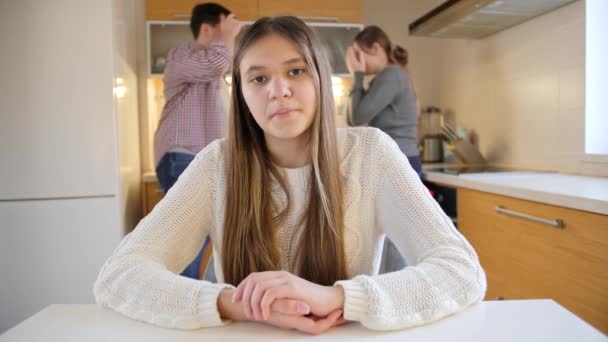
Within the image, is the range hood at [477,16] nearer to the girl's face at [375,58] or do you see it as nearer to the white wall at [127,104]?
the girl's face at [375,58]

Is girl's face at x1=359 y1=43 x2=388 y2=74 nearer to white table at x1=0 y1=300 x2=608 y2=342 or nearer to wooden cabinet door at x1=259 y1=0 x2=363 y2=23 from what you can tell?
wooden cabinet door at x1=259 y1=0 x2=363 y2=23

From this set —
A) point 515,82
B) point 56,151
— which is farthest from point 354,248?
point 515,82

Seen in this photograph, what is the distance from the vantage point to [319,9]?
2777 mm

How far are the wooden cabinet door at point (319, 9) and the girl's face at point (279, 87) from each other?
6.24ft

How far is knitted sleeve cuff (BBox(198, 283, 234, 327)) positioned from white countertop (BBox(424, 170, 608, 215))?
3.28 feet

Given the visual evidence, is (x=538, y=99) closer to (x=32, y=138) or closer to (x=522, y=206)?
(x=522, y=206)

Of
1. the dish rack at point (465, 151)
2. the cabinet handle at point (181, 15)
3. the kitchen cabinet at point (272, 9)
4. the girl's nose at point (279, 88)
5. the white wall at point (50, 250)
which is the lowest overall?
the white wall at point (50, 250)

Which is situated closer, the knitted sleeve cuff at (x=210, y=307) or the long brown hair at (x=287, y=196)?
the knitted sleeve cuff at (x=210, y=307)

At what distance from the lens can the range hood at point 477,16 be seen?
1.94m

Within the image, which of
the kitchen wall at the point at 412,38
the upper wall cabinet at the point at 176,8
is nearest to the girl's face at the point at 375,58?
the upper wall cabinet at the point at 176,8

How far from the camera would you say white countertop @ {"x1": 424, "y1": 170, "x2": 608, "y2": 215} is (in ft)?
4.00

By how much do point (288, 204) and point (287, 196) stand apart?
2 cm

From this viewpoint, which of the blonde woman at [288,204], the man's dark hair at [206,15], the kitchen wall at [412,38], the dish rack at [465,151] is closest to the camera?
the blonde woman at [288,204]

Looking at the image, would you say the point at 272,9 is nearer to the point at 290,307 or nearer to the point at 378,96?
the point at 378,96
